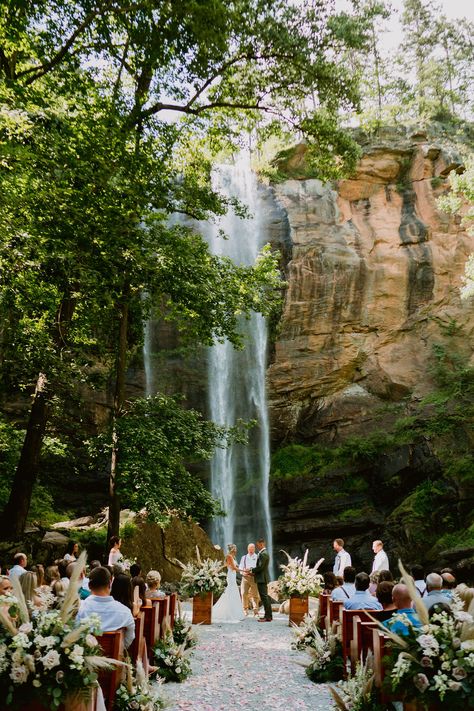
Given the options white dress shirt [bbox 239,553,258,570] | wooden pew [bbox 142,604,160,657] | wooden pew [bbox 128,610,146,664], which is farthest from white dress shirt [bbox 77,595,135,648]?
white dress shirt [bbox 239,553,258,570]

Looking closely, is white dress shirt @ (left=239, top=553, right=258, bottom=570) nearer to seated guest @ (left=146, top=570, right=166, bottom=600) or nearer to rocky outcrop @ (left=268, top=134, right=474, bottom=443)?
seated guest @ (left=146, top=570, right=166, bottom=600)

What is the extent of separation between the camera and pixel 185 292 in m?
13.3

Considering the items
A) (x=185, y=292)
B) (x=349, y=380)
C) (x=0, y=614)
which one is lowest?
(x=0, y=614)

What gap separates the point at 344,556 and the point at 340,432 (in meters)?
14.4

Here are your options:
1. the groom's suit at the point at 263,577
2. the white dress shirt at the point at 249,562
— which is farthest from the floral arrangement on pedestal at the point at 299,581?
the white dress shirt at the point at 249,562

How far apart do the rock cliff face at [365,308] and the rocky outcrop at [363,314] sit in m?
0.05

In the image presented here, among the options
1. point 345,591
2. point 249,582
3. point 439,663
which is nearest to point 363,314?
point 249,582

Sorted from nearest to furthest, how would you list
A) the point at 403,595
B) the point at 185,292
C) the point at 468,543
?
the point at 403,595
the point at 185,292
the point at 468,543

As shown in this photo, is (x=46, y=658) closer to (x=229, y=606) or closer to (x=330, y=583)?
(x=330, y=583)

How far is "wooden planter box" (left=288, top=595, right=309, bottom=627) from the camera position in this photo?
1194cm

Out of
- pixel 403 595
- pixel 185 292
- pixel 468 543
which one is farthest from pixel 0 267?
pixel 468 543

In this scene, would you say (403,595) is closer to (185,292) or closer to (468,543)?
(185,292)

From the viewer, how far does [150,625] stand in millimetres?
7305

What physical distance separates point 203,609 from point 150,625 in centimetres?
538
